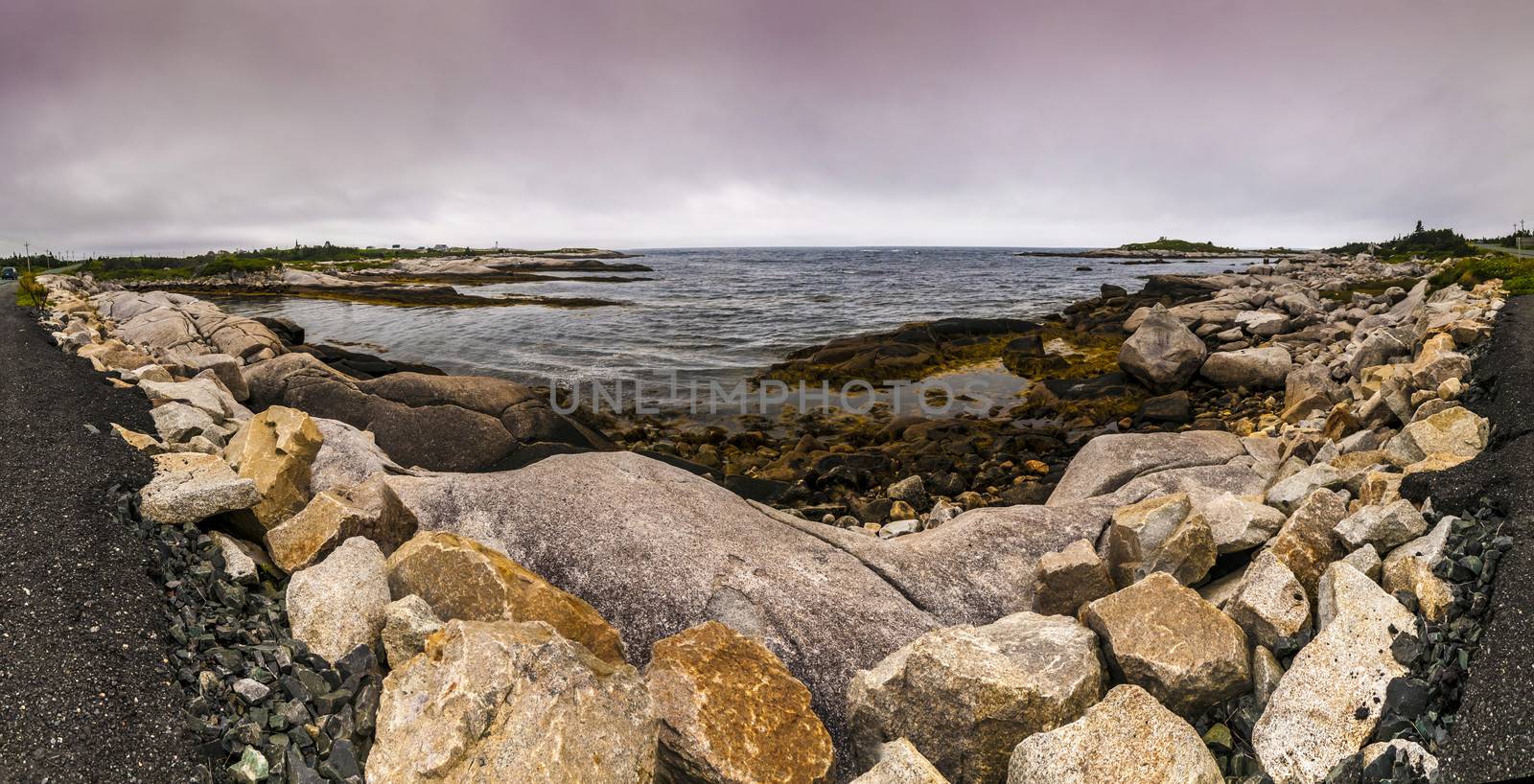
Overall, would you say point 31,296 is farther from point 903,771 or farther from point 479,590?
point 903,771

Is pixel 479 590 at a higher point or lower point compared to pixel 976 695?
higher

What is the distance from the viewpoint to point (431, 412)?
13.7m

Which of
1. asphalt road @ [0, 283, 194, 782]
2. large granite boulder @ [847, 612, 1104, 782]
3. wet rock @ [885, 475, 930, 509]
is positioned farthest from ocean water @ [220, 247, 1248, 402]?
large granite boulder @ [847, 612, 1104, 782]

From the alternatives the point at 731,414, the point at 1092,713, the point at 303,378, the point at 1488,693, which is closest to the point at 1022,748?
the point at 1092,713

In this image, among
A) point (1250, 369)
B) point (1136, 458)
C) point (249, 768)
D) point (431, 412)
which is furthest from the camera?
point (1250, 369)

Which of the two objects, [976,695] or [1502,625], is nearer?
[1502,625]

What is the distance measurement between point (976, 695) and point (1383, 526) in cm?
396

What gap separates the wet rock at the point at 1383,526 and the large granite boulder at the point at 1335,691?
94 cm

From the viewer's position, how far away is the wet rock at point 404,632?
5.10m

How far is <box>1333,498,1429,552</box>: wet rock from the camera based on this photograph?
5613 millimetres

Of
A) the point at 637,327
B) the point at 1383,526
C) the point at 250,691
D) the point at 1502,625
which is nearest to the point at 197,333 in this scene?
the point at 637,327

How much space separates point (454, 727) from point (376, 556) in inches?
92.5

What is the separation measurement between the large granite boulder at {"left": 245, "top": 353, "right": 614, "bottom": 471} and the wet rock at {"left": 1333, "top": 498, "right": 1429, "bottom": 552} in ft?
41.1

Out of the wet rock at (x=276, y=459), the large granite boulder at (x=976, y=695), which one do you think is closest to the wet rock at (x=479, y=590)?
the wet rock at (x=276, y=459)
